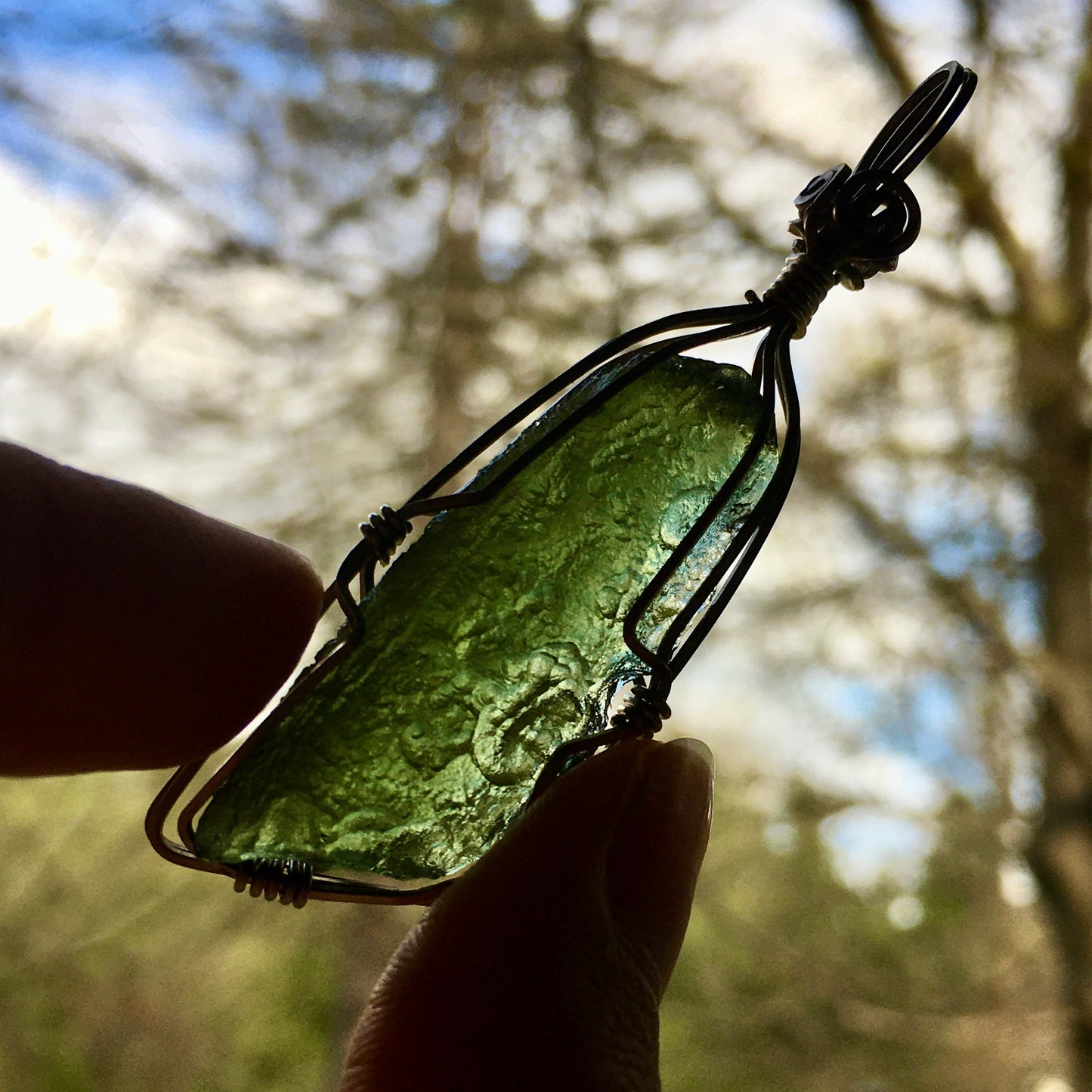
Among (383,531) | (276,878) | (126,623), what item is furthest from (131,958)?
(383,531)

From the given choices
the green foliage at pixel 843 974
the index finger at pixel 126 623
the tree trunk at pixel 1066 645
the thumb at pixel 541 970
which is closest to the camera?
the thumb at pixel 541 970

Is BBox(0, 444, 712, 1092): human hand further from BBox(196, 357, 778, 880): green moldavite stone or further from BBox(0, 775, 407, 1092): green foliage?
BBox(0, 775, 407, 1092): green foliage

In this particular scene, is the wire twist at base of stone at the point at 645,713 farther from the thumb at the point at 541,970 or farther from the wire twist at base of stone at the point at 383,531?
the wire twist at base of stone at the point at 383,531

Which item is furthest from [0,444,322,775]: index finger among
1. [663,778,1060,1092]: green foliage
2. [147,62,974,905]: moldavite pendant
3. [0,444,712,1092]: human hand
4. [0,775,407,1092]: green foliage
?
[663,778,1060,1092]: green foliage

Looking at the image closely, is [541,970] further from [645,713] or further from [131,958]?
[131,958]

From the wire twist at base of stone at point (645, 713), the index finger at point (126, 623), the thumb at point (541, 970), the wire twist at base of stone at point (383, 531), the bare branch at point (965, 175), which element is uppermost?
the bare branch at point (965, 175)

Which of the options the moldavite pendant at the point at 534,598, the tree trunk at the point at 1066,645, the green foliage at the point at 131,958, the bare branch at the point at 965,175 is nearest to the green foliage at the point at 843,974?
the tree trunk at the point at 1066,645
